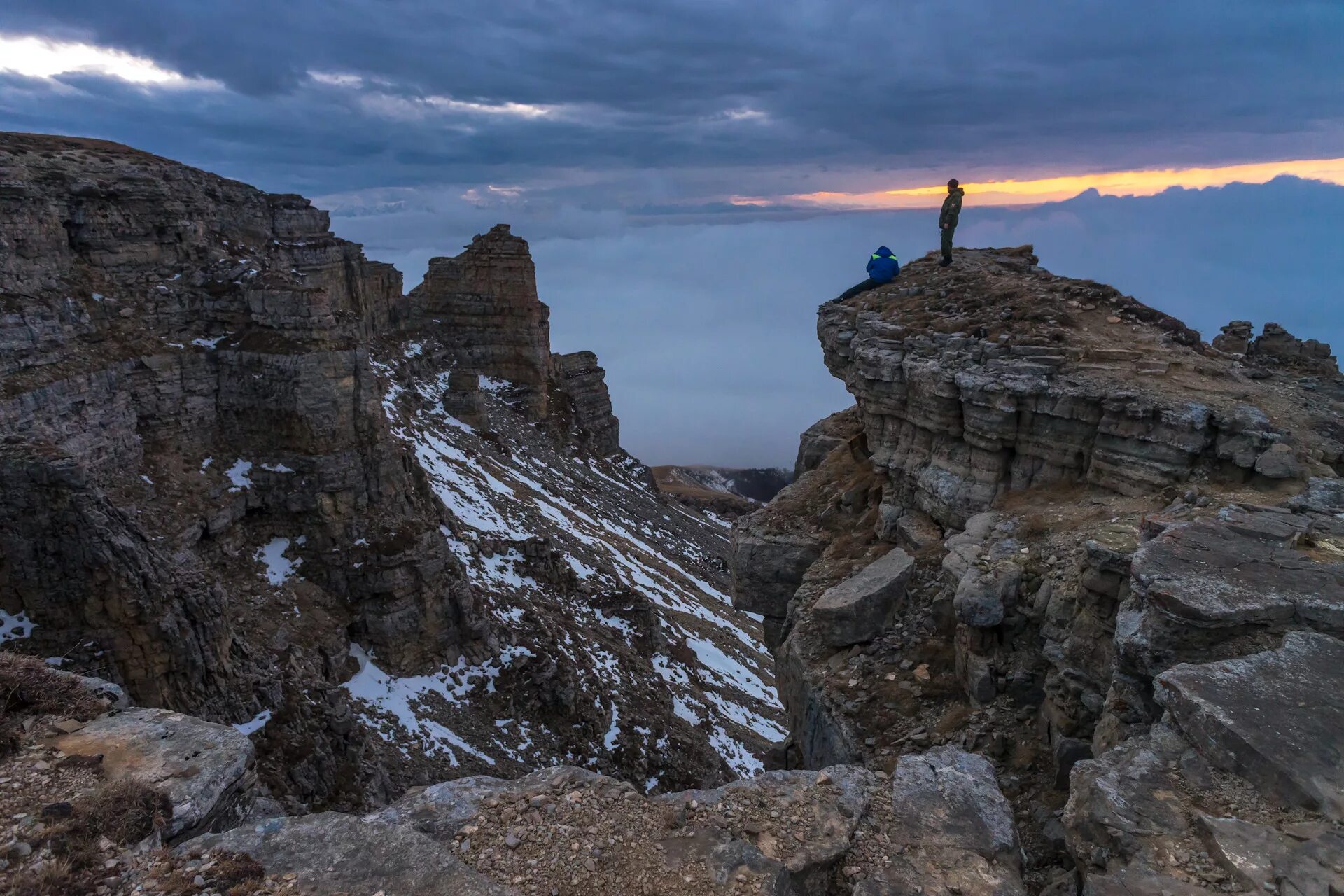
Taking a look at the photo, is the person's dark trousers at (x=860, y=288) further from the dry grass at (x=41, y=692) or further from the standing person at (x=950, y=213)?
the dry grass at (x=41, y=692)

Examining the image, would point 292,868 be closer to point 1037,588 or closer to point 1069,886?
point 1069,886

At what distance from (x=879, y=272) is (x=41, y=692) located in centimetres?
2401

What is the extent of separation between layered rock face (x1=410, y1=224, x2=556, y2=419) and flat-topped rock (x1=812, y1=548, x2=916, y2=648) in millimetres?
71784

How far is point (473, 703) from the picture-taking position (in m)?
32.1

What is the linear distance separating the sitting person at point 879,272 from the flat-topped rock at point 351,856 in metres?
21.4

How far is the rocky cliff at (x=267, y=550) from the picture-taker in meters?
21.7

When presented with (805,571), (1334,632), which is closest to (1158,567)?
(1334,632)

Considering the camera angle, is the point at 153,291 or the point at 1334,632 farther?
the point at 153,291

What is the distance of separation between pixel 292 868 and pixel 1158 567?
1144cm

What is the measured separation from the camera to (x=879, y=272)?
82.1 feet

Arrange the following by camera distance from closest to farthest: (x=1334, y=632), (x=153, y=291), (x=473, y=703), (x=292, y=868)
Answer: (x=292, y=868) → (x=1334, y=632) → (x=153, y=291) → (x=473, y=703)

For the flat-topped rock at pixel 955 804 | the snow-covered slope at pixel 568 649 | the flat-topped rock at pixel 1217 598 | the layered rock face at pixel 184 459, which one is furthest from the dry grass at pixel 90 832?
the snow-covered slope at pixel 568 649

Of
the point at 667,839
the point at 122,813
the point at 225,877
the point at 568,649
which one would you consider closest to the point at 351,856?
the point at 225,877

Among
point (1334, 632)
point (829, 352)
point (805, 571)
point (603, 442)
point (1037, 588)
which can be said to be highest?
point (829, 352)
